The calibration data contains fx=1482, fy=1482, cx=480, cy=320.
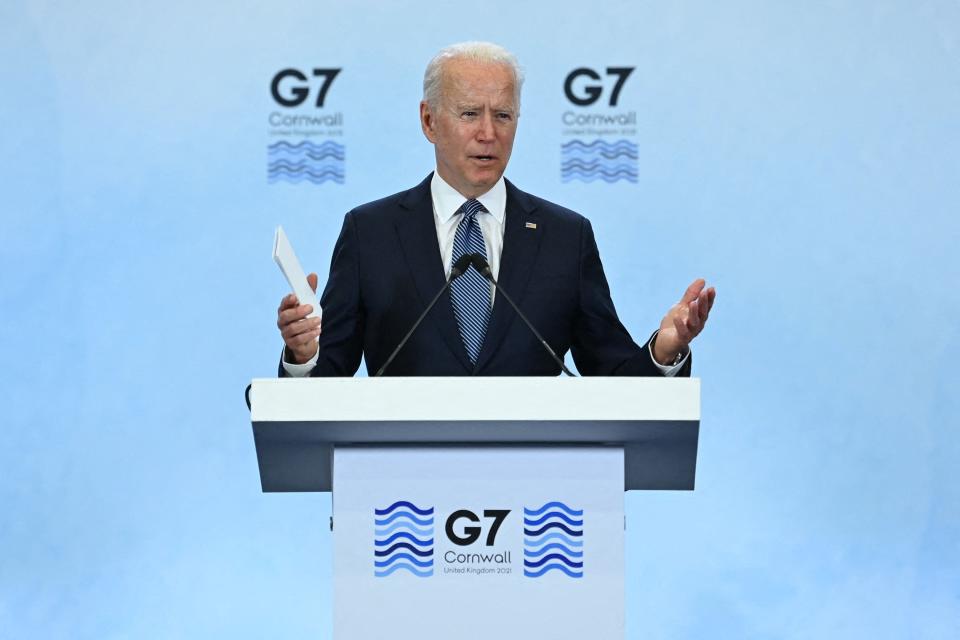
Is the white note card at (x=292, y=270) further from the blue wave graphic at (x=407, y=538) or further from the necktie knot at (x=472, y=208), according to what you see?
the necktie knot at (x=472, y=208)

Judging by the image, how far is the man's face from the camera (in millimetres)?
3074

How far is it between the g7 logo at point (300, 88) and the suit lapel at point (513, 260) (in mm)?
1556

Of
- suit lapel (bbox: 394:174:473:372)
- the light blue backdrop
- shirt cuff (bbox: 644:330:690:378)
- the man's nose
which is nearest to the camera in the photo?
shirt cuff (bbox: 644:330:690:378)

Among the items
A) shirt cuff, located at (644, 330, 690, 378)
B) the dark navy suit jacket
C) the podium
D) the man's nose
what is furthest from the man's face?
the podium

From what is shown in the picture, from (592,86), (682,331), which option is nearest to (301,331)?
(682,331)

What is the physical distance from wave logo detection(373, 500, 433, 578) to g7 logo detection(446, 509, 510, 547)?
0.03 m

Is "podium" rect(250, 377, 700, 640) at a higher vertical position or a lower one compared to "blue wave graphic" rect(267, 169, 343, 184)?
lower

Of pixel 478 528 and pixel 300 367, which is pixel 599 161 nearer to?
pixel 300 367

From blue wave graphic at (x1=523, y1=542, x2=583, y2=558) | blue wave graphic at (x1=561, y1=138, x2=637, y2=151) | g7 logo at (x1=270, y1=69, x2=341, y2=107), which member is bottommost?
blue wave graphic at (x1=523, y1=542, x2=583, y2=558)

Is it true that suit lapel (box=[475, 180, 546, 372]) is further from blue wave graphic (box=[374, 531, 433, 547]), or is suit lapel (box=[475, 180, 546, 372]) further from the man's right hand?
blue wave graphic (box=[374, 531, 433, 547])

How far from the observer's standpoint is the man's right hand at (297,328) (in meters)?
2.50

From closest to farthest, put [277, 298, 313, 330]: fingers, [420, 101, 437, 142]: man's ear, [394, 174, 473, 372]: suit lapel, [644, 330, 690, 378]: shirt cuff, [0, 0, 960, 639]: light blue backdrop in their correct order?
[277, 298, 313, 330]: fingers
[644, 330, 690, 378]: shirt cuff
[394, 174, 473, 372]: suit lapel
[420, 101, 437, 142]: man's ear
[0, 0, 960, 639]: light blue backdrop

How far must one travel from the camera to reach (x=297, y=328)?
2527 millimetres

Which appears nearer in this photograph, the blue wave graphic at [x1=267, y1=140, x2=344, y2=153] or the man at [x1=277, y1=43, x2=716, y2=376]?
the man at [x1=277, y1=43, x2=716, y2=376]
